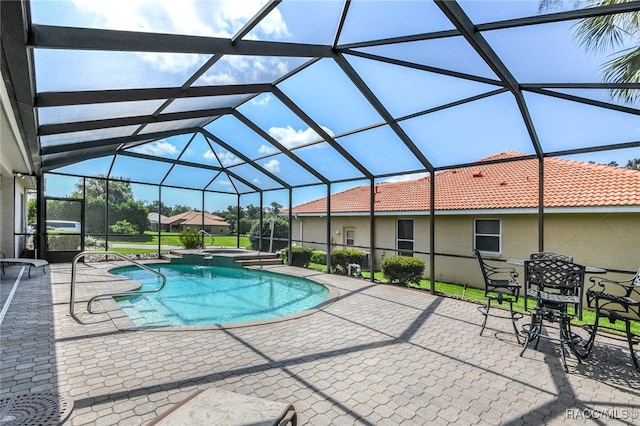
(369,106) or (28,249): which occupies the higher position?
(369,106)

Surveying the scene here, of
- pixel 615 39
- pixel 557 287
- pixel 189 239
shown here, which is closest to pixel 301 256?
pixel 189 239

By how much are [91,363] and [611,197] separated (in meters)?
10.3

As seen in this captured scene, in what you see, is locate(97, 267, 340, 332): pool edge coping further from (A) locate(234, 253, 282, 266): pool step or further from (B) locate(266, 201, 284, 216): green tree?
(B) locate(266, 201, 284, 216): green tree

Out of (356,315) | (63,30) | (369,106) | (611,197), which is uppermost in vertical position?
(369,106)

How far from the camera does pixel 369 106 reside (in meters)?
6.46

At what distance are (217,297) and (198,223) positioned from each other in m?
8.55

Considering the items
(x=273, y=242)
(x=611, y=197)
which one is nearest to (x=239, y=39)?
(x=611, y=197)

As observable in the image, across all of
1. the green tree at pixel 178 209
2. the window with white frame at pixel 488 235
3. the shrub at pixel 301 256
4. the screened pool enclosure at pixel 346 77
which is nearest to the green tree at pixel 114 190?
the green tree at pixel 178 209

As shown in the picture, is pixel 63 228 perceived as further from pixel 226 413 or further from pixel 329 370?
pixel 226 413

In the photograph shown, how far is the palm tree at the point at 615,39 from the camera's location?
3.40 m

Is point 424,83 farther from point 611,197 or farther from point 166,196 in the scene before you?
point 166,196

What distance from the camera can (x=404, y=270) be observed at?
8.95m

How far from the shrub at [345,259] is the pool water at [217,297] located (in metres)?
2.02

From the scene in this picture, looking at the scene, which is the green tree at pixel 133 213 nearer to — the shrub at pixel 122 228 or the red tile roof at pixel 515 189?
the shrub at pixel 122 228
